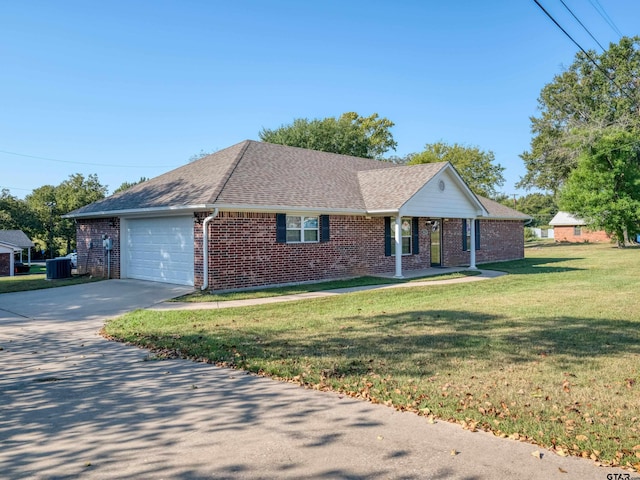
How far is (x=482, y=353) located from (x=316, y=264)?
1044 centimetres

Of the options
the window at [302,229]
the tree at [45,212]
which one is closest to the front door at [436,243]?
the window at [302,229]

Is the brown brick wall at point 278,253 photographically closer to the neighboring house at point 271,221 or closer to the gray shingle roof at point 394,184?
the neighboring house at point 271,221

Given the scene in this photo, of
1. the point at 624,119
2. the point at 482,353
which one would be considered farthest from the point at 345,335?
the point at 624,119

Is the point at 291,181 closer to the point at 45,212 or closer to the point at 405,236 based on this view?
the point at 405,236

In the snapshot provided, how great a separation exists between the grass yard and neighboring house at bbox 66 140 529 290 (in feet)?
11.5

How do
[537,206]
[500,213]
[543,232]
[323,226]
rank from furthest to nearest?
[537,206] → [543,232] → [500,213] → [323,226]

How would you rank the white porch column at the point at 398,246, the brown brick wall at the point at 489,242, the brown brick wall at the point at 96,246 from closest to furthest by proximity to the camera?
the brown brick wall at the point at 96,246
the white porch column at the point at 398,246
the brown brick wall at the point at 489,242

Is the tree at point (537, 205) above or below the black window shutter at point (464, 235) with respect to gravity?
above

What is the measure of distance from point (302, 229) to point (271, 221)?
4.80 ft

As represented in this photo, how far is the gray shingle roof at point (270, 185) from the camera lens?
15258 millimetres

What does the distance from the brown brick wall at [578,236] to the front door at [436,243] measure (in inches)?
1650

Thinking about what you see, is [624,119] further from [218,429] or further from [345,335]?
[218,429]

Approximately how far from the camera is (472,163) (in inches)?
2265

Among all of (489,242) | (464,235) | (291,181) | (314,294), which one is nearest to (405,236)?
(464,235)
